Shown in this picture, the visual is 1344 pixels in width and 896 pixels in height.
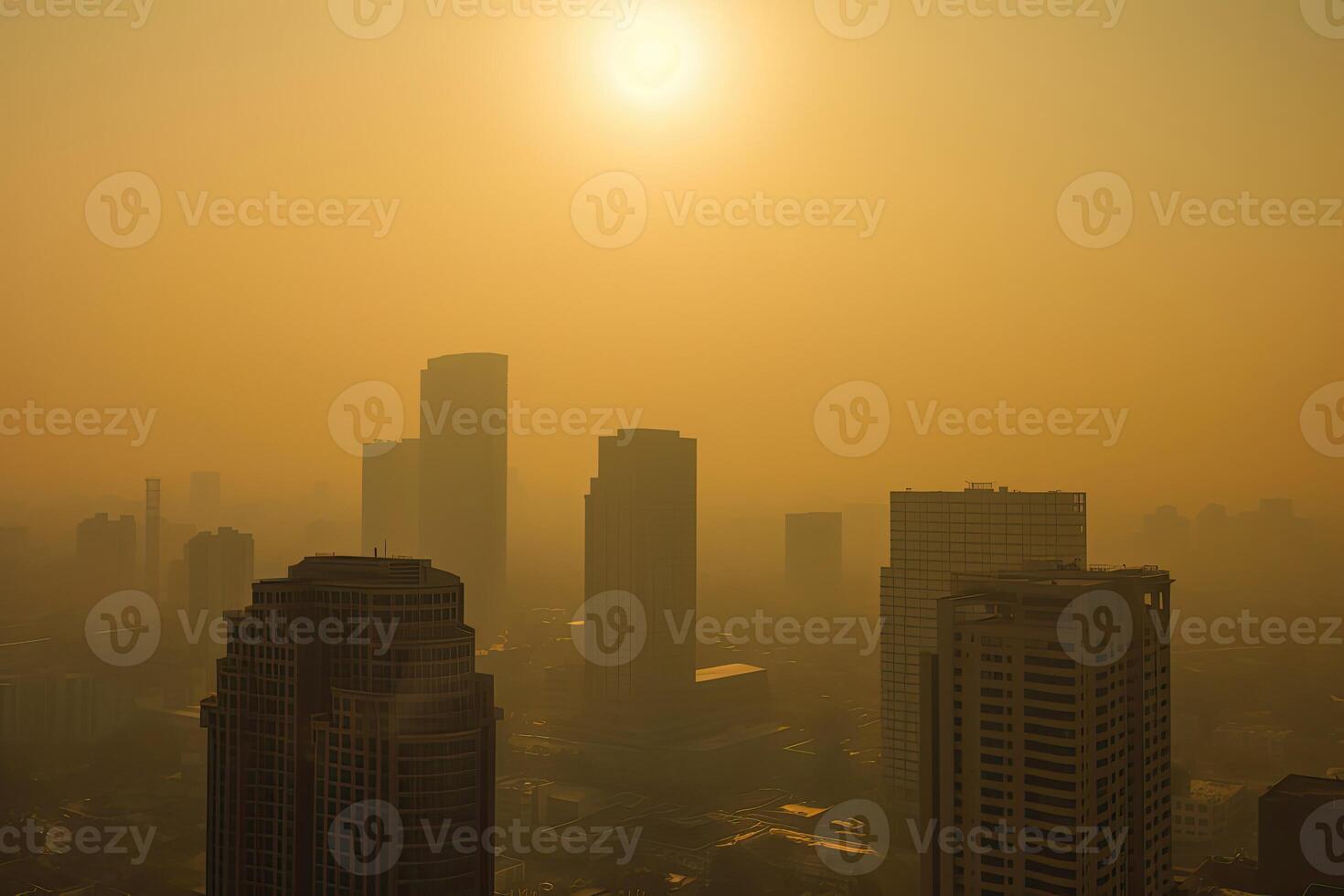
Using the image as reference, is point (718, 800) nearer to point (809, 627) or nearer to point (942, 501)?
point (809, 627)

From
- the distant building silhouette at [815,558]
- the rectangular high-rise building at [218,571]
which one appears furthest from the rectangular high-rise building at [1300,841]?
the rectangular high-rise building at [218,571]

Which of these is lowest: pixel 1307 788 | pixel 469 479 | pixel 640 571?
pixel 1307 788

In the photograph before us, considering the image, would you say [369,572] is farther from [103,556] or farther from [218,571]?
[103,556]

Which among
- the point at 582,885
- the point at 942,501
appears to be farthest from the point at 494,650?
the point at 942,501

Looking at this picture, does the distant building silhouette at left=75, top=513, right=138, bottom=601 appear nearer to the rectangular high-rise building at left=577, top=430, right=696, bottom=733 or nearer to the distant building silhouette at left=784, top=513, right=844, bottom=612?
the rectangular high-rise building at left=577, top=430, right=696, bottom=733

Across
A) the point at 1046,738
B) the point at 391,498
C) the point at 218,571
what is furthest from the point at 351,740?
the point at 391,498
